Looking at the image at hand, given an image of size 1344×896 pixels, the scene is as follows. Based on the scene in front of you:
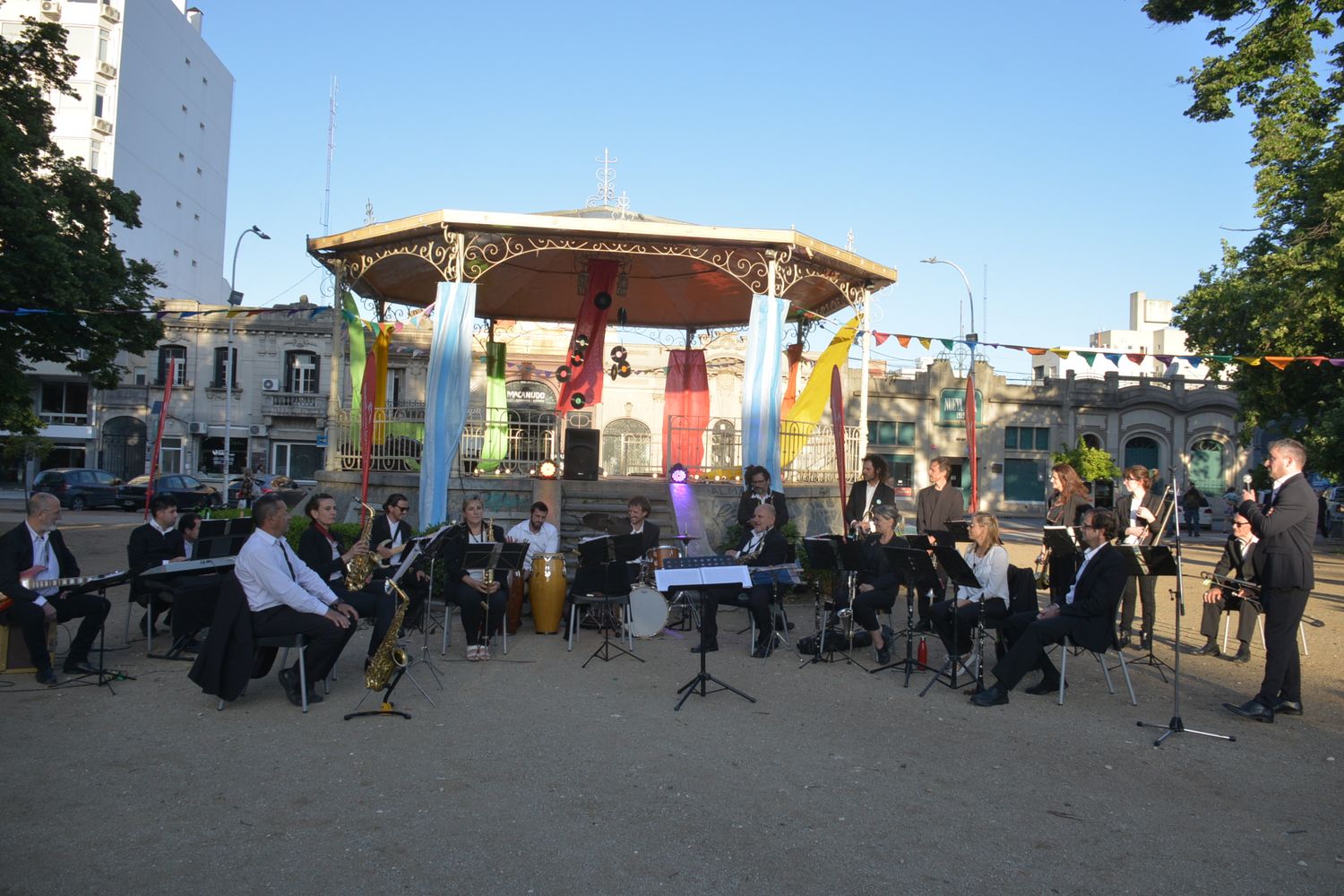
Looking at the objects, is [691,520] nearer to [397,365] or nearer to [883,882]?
[883,882]

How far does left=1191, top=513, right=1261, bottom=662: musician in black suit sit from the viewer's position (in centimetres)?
872

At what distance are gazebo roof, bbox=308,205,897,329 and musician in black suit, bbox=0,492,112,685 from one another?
23.0 ft

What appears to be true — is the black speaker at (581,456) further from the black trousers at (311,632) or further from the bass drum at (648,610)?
the black trousers at (311,632)

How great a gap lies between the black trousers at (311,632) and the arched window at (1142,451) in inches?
1684

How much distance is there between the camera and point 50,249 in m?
14.7

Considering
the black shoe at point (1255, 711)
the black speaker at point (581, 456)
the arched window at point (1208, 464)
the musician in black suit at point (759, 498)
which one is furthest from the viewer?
the arched window at point (1208, 464)

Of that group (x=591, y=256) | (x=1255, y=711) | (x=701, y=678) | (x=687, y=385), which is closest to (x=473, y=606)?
(x=701, y=678)

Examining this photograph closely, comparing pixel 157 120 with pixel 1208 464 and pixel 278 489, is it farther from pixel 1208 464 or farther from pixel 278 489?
pixel 1208 464

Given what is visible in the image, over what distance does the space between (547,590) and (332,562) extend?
2.44 meters

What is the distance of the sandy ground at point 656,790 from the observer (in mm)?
4238

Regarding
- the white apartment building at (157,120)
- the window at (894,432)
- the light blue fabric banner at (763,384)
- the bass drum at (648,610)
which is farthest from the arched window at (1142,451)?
the white apartment building at (157,120)

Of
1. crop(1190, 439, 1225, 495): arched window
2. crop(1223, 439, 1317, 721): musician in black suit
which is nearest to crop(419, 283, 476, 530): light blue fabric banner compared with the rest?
crop(1223, 439, 1317, 721): musician in black suit

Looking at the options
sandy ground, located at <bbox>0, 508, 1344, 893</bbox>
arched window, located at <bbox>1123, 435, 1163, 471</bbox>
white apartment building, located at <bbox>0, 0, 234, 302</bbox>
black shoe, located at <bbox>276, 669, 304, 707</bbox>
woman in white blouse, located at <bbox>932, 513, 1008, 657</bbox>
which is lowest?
sandy ground, located at <bbox>0, 508, 1344, 893</bbox>

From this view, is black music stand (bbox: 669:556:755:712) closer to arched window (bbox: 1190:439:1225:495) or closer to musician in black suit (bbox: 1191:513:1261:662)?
musician in black suit (bbox: 1191:513:1261:662)
